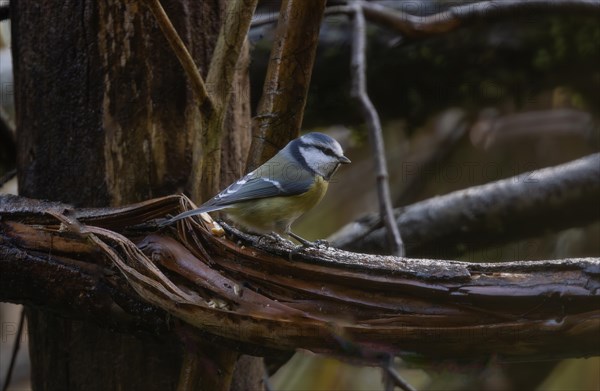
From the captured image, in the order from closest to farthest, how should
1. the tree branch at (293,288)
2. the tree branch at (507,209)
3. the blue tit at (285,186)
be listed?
1. the tree branch at (293,288)
2. the blue tit at (285,186)
3. the tree branch at (507,209)

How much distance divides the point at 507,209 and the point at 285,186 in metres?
0.70

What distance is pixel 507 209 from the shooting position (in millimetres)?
2104

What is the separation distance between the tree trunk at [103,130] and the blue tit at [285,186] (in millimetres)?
154

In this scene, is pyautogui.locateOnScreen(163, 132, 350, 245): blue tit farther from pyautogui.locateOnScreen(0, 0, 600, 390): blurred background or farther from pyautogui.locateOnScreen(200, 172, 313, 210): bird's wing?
pyautogui.locateOnScreen(0, 0, 600, 390): blurred background

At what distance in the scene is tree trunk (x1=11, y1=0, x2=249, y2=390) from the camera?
155 cm

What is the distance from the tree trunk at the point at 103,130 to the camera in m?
1.55

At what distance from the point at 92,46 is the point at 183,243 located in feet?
1.87

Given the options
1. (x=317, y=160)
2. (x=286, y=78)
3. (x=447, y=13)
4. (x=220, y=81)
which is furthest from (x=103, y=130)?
(x=447, y=13)

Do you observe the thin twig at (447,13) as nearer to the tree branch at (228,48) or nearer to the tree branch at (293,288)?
the tree branch at (228,48)

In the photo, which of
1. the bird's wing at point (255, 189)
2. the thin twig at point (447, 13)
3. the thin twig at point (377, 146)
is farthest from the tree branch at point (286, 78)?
the thin twig at point (447, 13)

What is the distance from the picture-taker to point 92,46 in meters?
1.59

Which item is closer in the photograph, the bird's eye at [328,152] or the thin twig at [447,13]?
the bird's eye at [328,152]

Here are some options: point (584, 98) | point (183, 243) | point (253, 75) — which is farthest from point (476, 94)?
point (183, 243)

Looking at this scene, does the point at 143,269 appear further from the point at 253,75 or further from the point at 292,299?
the point at 253,75
